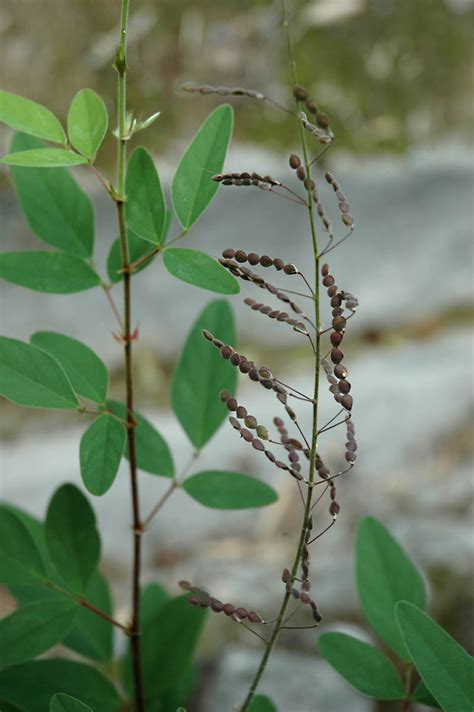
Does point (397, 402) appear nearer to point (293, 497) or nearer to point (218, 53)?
point (293, 497)

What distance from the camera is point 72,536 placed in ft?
1.83

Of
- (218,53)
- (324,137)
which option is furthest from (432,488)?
(324,137)

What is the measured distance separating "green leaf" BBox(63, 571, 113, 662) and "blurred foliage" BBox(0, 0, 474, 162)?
1.29 m

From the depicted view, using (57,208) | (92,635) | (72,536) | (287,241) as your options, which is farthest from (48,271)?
(287,241)

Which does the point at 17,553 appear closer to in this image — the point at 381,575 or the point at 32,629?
the point at 32,629

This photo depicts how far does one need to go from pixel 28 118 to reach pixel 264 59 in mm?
Answer: 1566

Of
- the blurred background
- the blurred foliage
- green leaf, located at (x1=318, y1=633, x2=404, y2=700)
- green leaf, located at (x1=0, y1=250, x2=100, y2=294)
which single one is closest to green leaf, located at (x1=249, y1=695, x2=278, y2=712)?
green leaf, located at (x1=318, y1=633, x2=404, y2=700)

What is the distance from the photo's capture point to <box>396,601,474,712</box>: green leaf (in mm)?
446

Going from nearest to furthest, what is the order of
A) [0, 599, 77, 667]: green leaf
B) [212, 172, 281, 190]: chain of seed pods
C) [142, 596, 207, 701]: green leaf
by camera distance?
[212, 172, 281, 190]: chain of seed pods, [0, 599, 77, 667]: green leaf, [142, 596, 207, 701]: green leaf

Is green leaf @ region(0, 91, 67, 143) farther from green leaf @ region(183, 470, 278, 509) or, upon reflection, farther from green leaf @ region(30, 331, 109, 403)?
green leaf @ region(183, 470, 278, 509)

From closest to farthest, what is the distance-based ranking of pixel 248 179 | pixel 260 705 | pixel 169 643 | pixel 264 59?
pixel 248 179 < pixel 260 705 < pixel 169 643 < pixel 264 59

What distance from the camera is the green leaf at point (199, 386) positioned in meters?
0.60

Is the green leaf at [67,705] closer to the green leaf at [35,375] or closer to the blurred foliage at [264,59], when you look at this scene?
the green leaf at [35,375]

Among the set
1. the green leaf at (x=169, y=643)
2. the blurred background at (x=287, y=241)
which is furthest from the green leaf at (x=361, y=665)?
the blurred background at (x=287, y=241)
